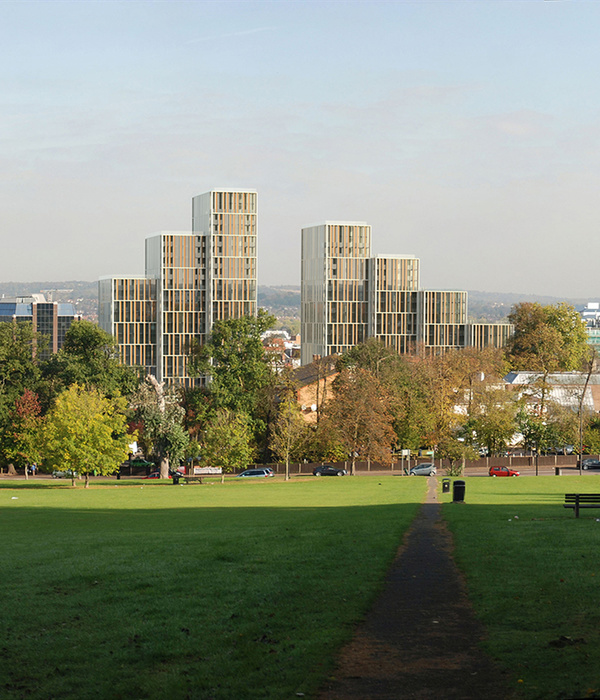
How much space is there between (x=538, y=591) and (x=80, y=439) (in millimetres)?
50979

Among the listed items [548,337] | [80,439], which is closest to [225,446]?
[80,439]

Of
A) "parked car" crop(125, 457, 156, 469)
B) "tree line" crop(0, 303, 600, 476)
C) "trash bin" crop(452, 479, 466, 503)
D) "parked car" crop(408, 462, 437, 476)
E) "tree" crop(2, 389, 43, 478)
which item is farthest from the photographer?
"parked car" crop(125, 457, 156, 469)

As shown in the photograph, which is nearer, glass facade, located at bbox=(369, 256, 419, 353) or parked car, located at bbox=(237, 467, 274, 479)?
parked car, located at bbox=(237, 467, 274, 479)

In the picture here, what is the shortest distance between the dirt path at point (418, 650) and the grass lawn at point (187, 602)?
1.23ft

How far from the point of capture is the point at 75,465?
62156 millimetres

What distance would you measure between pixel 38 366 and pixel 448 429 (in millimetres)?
41210

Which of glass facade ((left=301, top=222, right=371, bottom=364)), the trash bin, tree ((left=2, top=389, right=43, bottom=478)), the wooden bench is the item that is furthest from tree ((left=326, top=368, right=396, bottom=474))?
glass facade ((left=301, top=222, right=371, bottom=364))

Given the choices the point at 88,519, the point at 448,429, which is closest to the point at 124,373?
the point at 448,429

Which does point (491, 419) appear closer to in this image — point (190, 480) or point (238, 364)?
point (238, 364)

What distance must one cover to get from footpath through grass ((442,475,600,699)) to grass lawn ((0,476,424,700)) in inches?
79.6

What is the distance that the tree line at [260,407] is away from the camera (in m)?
74.2

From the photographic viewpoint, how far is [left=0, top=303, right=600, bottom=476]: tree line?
74.2 meters

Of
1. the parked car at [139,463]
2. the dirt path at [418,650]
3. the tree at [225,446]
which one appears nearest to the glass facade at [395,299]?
the parked car at [139,463]

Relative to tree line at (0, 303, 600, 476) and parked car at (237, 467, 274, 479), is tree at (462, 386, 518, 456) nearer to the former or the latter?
tree line at (0, 303, 600, 476)
